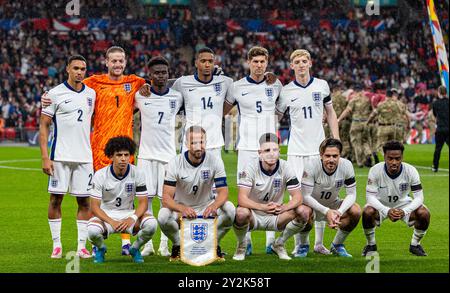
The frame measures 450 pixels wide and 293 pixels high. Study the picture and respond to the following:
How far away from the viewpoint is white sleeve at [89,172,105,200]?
9719mm

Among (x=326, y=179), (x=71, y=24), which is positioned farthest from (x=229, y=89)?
(x=71, y=24)

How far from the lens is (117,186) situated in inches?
388

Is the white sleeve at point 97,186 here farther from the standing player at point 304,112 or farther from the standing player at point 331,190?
the standing player at point 304,112

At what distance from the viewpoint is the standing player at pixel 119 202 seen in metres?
9.62

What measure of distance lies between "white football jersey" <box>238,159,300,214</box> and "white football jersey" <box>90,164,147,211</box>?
1058mm

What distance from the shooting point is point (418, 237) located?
1037 centimetres

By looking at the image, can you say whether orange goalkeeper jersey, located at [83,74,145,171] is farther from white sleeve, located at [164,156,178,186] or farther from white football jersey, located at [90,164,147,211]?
white sleeve, located at [164,156,178,186]

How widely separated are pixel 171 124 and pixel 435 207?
5.89 metres

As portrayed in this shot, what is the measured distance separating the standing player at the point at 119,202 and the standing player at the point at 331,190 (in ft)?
5.75

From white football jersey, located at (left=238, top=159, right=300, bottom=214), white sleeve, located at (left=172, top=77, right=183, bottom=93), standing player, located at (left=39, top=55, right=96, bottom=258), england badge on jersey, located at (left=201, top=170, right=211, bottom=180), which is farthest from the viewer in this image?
white sleeve, located at (left=172, top=77, right=183, bottom=93)

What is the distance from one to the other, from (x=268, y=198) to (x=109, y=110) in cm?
204

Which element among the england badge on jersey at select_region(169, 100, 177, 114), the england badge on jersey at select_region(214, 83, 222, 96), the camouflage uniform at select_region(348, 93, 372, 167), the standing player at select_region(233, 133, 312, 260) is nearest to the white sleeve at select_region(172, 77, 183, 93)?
the england badge on jersey at select_region(169, 100, 177, 114)
